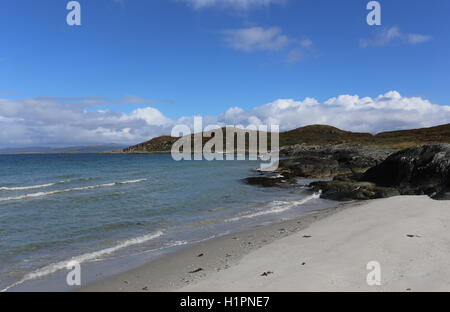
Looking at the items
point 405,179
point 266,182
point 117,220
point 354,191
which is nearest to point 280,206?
point 354,191

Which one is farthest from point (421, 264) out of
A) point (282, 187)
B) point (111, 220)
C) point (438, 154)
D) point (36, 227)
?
point (282, 187)

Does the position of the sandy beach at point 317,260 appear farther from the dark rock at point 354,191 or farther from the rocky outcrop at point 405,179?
the dark rock at point 354,191

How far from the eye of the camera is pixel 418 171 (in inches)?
993

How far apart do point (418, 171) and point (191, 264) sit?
20.8m

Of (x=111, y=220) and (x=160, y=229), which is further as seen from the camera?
(x=111, y=220)

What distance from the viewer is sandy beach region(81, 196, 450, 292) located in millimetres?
8062

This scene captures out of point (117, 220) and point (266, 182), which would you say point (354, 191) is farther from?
point (117, 220)

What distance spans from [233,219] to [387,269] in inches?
471

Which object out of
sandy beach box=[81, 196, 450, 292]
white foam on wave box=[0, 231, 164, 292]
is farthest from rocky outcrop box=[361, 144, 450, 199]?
white foam on wave box=[0, 231, 164, 292]

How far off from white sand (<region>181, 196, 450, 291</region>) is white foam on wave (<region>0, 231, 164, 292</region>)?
552 cm

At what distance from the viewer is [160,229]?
57.7 ft
